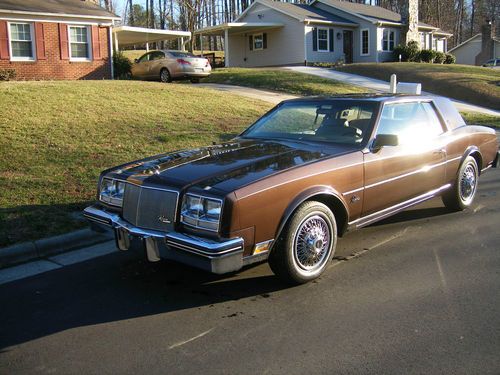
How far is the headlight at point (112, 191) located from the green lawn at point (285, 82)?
1566 cm

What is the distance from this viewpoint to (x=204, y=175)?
418 cm

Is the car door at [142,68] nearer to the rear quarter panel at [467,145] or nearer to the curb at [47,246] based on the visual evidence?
the rear quarter panel at [467,145]

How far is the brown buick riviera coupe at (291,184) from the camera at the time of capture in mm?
3867

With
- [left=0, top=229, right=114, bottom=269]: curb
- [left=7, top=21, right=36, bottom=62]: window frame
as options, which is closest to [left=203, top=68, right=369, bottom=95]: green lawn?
[left=7, top=21, right=36, bottom=62]: window frame

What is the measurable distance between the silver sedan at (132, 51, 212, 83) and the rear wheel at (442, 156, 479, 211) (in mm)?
16082

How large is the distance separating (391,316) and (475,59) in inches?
2445

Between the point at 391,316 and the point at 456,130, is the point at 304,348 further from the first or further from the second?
the point at 456,130

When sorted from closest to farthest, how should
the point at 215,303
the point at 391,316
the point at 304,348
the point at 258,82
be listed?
the point at 304,348, the point at 391,316, the point at 215,303, the point at 258,82

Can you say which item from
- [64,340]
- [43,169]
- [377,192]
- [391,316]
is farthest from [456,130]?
[43,169]

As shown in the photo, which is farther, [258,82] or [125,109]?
[258,82]

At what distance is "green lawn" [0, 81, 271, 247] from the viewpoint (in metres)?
6.34

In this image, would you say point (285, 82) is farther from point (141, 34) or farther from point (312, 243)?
point (312, 243)

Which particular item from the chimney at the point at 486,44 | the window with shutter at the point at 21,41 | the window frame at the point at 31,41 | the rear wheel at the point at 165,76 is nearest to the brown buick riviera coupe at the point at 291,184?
the rear wheel at the point at 165,76

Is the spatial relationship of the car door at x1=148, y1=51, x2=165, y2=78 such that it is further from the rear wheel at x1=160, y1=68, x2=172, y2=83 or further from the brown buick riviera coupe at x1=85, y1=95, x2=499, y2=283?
the brown buick riviera coupe at x1=85, y1=95, x2=499, y2=283
